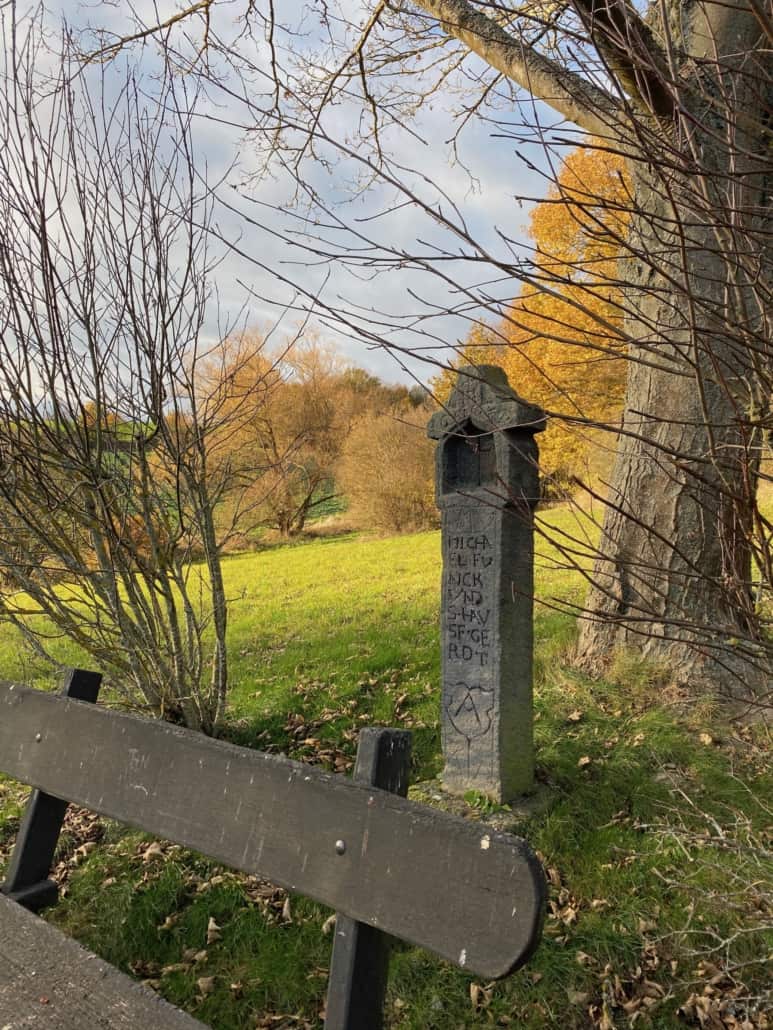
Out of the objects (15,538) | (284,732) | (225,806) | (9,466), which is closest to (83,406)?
(9,466)

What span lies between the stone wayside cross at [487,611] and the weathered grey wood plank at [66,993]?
2311mm

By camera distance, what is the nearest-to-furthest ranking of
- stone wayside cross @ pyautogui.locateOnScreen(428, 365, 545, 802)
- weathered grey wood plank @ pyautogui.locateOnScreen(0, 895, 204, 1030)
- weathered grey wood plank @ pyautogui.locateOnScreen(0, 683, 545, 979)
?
weathered grey wood plank @ pyautogui.locateOnScreen(0, 683, 545, 979)
weathered grey wood plank @ pyautogui.locateOnScreen(0, 895, 204, 1030)
stone wayside cross @ pyautogui.locateOnScreen(428, 365, 545, 802)

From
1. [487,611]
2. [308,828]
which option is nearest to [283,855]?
[308,828]

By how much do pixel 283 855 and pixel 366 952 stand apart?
0.26m

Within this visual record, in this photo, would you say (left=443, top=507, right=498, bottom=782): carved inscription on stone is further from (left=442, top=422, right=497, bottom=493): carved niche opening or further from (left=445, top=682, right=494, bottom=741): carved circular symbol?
(left=442, top=422, right=497, bottom=493): carved niche opening

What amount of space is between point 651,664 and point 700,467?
137 centimetres

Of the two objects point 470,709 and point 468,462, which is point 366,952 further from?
point 468,462

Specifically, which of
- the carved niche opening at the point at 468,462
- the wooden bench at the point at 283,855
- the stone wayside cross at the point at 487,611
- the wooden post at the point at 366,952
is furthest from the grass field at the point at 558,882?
the carved niche opening at the point at 468,462

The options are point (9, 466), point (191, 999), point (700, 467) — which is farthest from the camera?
point (700, 467)

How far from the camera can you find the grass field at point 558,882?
255 centimetres

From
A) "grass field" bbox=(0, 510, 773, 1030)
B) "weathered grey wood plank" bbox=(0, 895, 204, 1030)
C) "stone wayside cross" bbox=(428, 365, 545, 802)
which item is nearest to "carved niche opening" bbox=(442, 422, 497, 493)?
"stone wayside cross" bbox=(428, 365, 545, 802)

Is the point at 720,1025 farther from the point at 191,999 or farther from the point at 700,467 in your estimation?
the point at 700,467

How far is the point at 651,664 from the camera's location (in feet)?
15.6

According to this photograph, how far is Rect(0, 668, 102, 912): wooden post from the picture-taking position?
80.3 inches
